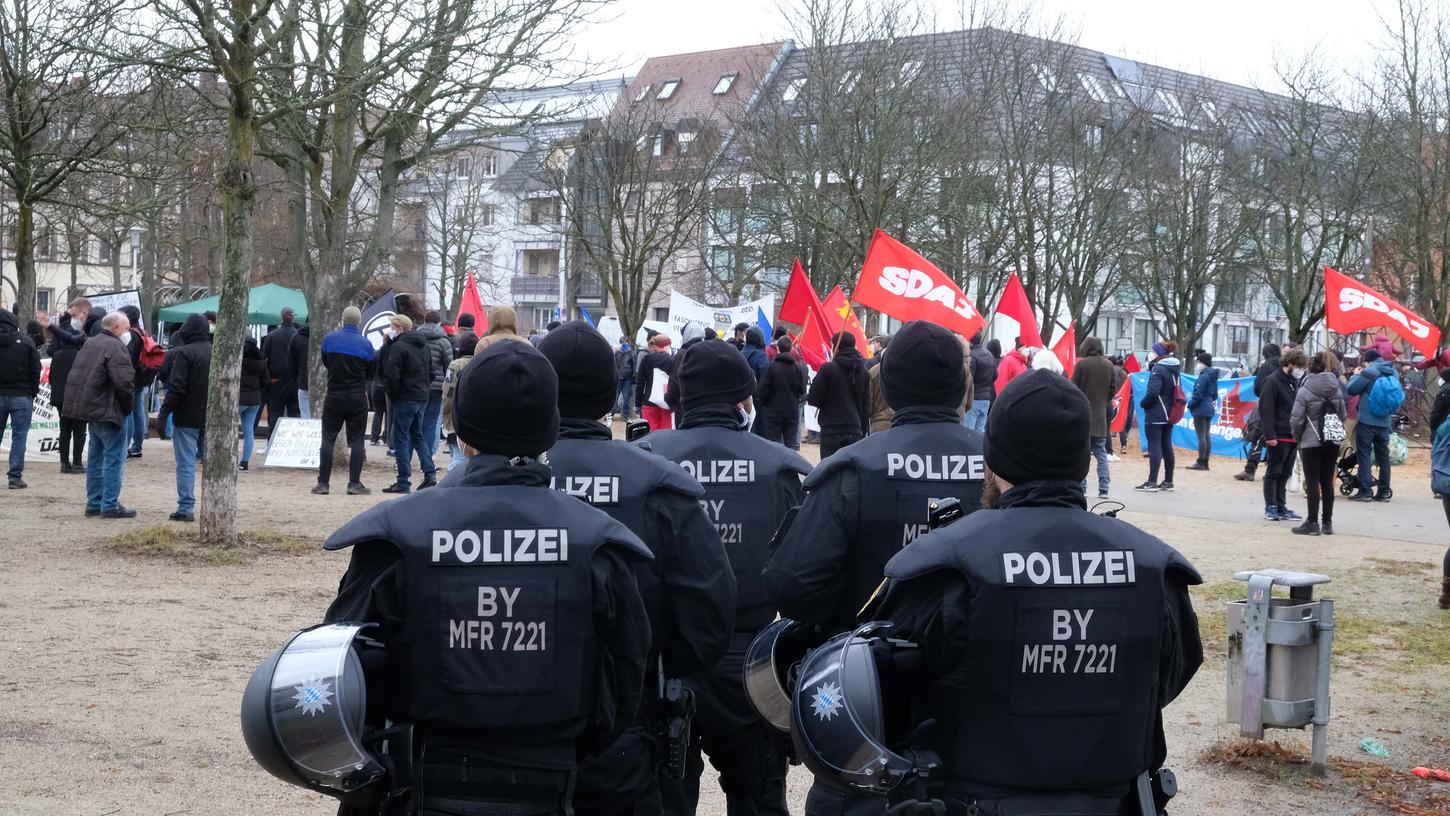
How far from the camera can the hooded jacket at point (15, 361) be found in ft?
49.4

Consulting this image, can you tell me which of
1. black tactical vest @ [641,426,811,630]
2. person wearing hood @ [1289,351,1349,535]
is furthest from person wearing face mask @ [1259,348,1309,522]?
black tactical vest @ [641,426,811,630]

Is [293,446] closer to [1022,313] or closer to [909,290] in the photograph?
[909,290]

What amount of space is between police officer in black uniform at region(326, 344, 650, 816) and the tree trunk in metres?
8.46

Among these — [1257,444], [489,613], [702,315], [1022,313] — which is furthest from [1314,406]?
[702,315]

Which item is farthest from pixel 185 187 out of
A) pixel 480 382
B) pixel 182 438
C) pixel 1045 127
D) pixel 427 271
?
pixel 427 271

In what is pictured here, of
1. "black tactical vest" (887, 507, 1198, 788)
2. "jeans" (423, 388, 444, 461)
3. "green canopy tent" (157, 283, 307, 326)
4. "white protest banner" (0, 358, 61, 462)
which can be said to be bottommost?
"white protest banner" (0, 358, 61, 462)

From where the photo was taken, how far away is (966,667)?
3.42 meters

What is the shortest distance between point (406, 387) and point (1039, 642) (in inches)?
511

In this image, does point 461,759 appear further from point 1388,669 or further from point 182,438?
point 182,438

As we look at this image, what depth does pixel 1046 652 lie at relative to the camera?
11.2 ft

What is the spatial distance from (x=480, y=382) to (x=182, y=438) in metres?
10.5

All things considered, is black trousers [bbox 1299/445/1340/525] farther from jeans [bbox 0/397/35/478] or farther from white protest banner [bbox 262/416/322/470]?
jeans [bbox 0/397/35/478]

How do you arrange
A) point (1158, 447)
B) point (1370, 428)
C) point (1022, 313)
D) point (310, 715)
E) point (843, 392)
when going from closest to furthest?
point (310, 715)
point (1022, 313)
point (843, 392)
point (1370, 428)
point (1158, 447)

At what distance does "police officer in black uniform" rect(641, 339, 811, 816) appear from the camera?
5.35m
